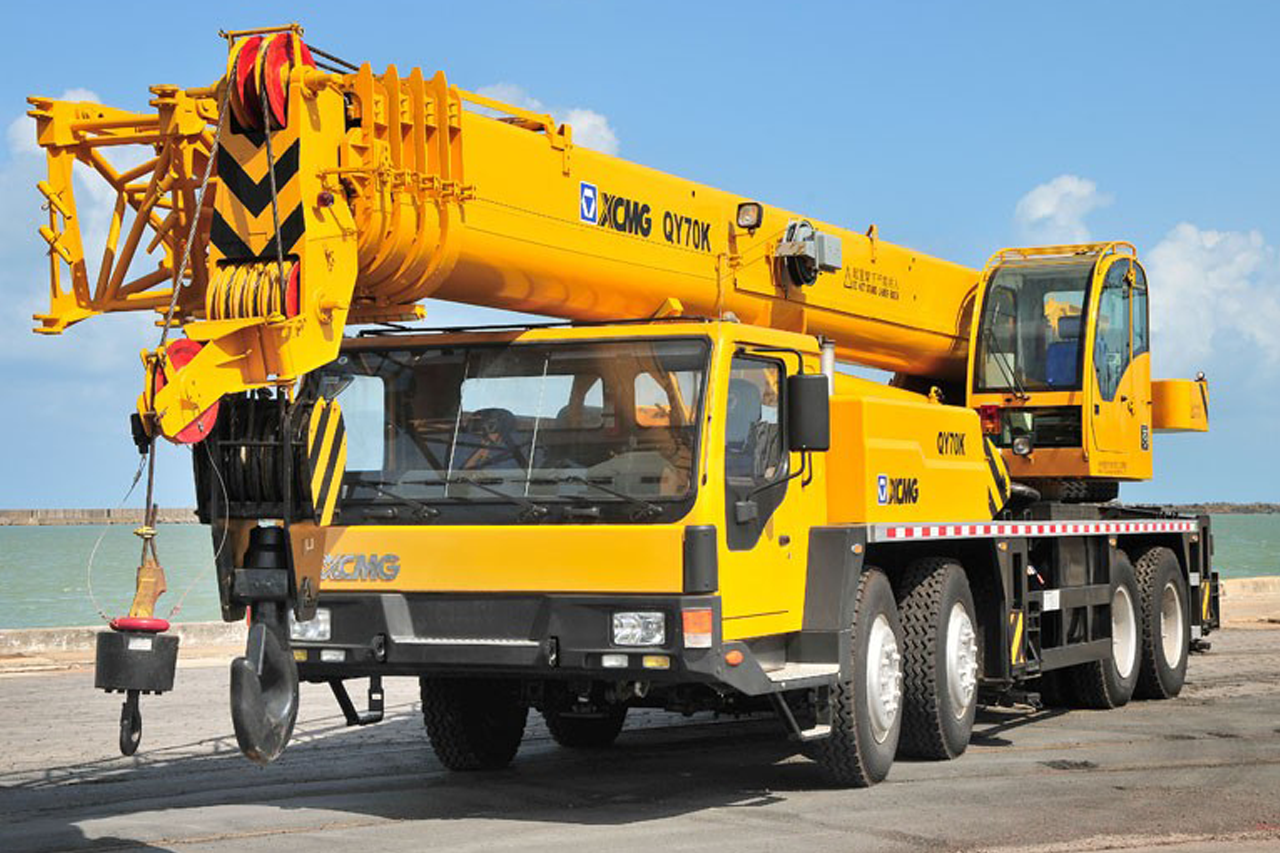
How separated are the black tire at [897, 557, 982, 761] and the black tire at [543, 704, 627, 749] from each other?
2.05 metres

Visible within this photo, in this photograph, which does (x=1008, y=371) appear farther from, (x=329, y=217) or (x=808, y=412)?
(x=329, y=217)

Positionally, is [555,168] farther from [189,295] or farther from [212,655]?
[212,655]

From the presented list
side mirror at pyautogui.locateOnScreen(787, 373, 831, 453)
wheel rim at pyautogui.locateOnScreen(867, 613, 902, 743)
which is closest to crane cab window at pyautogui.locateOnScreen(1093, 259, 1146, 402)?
wheel rim at pyautogui.locateOnScreen(867, 613, 902, 743)

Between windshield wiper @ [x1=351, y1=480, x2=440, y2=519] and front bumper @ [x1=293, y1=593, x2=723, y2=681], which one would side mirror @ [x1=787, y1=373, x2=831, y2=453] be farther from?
windshield wiper @ [x1=351, y1=480, x2=440, y2=519]

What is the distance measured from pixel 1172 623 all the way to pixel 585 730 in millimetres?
6556

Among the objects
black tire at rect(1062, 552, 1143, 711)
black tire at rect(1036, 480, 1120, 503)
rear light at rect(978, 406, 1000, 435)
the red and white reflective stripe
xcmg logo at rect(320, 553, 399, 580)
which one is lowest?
black tire at rect(1062, 552, 1143, 711)

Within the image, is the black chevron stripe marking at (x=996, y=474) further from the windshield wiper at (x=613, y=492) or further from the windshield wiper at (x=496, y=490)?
the windshield wiper at (x=496, y=490)

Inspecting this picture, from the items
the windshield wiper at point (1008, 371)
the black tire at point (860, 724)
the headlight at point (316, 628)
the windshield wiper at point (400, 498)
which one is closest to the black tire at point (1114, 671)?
the windshield wiper at point (1008, 371)

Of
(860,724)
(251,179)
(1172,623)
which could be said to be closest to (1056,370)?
(1172,623)

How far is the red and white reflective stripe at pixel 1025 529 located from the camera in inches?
440

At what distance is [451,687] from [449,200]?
11.4ft

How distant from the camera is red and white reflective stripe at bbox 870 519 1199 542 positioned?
11.2 metres

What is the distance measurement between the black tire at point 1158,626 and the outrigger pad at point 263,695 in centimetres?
974

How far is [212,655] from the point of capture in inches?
866
